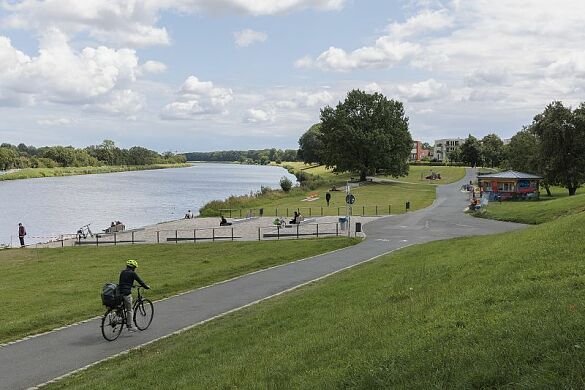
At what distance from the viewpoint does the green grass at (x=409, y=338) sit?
239 inches

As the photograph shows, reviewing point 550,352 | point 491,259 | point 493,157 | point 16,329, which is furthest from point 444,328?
point 493,157

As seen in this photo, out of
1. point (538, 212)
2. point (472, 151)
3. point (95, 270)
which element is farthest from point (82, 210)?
point (472, 151)

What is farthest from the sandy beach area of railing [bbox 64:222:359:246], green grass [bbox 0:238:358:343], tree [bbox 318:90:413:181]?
tree [bbox 318:90:413:181]

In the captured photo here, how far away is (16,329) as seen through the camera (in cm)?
1348

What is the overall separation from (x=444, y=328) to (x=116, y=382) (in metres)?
5.16

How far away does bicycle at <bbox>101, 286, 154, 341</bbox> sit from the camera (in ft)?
41.1

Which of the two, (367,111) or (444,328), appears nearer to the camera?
(444,328)

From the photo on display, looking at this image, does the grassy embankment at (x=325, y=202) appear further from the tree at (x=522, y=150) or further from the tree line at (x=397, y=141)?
the tree at (x=522, y=150)

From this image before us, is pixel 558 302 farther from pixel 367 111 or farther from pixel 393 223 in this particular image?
pixel 367 111

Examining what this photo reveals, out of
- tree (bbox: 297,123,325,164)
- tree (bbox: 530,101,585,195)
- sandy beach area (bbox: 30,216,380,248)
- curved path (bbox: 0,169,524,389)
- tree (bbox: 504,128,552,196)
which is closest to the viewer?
curved path (bbox: 0,169,524,389)

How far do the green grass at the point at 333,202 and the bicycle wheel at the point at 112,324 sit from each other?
115ft

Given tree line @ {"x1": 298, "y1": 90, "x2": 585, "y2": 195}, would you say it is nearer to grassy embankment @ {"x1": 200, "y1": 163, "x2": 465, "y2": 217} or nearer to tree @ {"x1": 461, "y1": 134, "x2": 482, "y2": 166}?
grassy embankment @ {"x1": 200, "y1": 163, "x2": 465, "y2": 217}

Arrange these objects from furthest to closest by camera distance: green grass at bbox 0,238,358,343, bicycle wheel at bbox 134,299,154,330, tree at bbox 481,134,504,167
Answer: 1. tree at bbox 481,134,504,167
2. green grass at bbox 0,238,358,343
3. bicycle wheel at bbox 134,299,154,330

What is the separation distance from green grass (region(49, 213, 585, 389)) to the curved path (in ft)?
2.74
